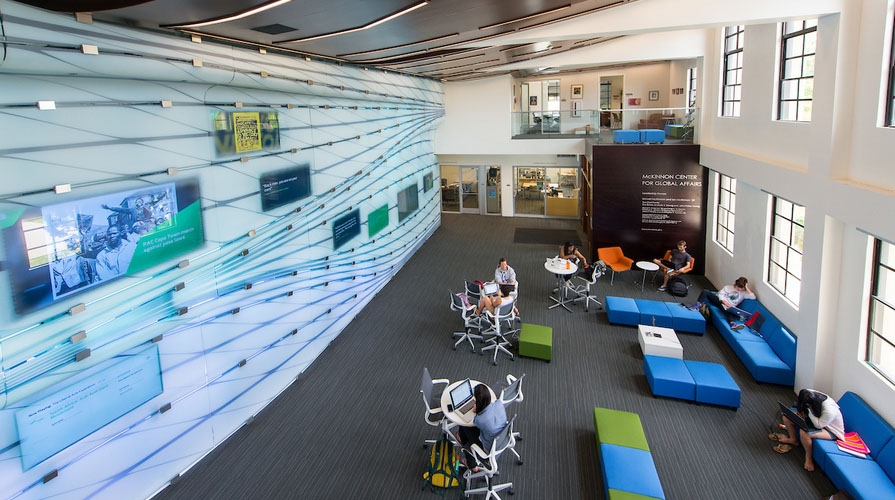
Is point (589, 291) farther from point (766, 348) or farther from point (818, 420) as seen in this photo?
point (818, 420)

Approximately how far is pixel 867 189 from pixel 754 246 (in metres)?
3.85

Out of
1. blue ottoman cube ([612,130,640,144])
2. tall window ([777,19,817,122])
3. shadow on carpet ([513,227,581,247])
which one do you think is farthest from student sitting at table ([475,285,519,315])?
shadow on carpet ([513,227,581,247])

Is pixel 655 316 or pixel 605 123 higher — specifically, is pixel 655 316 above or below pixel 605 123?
below

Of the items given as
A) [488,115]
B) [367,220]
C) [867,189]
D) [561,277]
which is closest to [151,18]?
[367,220]

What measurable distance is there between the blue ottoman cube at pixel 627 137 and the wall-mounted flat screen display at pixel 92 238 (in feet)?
32.0

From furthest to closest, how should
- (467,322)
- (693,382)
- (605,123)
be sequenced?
1. (605,123)
2. (467,322)
3. (693,382)

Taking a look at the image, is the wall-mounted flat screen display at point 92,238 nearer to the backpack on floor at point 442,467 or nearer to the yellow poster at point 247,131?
the yellow poster at point 247,131

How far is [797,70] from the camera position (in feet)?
25.1

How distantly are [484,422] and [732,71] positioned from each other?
9.17 meters

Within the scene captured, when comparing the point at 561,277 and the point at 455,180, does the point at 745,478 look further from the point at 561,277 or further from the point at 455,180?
the point at 455,180

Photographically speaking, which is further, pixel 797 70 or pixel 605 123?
pixel 605 123

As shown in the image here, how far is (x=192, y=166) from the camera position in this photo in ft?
18.6

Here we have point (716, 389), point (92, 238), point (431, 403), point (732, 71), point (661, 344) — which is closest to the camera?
point (92, 238)

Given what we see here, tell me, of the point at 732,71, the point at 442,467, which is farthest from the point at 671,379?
the point at 732,71
